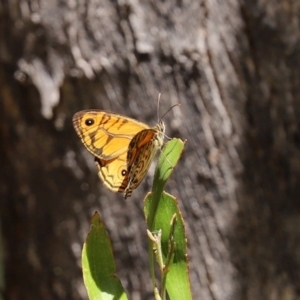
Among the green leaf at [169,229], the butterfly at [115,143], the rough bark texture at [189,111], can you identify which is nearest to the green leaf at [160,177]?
the green leaf at [169,229]

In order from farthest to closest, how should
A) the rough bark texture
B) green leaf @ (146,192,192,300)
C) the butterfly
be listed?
the rough bark texture, the butterfly, green leaf @ (146,192,192,300)

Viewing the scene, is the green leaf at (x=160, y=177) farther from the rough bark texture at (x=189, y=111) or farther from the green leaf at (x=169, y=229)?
the rough bark texture at (x=189, y=111)

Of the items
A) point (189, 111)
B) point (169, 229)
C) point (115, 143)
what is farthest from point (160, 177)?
point (189, 111)

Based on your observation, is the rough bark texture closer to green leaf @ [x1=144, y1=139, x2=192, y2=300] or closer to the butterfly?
the butterfly

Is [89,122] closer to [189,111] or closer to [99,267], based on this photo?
[99,267]

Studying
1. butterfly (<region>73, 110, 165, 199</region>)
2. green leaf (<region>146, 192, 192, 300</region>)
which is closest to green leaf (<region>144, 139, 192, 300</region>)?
green leaf (<region>146, 192, 192, 300</region>)

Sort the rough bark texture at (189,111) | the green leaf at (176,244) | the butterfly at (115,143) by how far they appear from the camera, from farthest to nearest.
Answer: the rough bark texture at (189,111)
the butterfly at (115,143)
the green leaf at (176,244)
